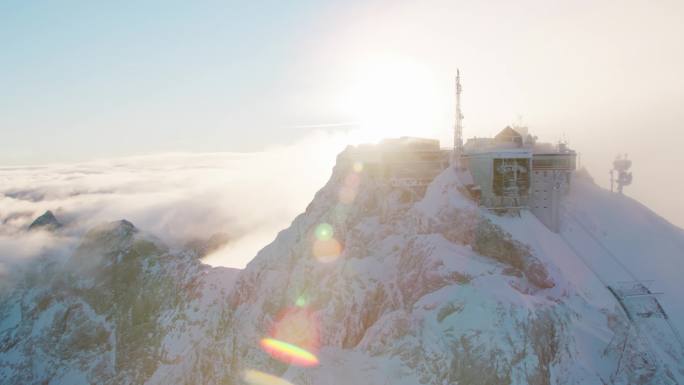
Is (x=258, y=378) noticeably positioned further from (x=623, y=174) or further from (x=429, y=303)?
(x=623, y=174)

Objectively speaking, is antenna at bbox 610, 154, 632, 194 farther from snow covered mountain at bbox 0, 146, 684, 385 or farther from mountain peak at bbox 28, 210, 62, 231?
mountain peak at bbox 28, 210, 62, 231

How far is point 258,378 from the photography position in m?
55.7

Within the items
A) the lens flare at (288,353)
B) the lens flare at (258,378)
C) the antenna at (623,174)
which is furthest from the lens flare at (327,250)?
the antenna at (623,174)

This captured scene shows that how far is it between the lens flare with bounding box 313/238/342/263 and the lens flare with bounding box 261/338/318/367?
12.9 m

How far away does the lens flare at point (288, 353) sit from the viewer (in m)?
51.5

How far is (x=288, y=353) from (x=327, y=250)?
1552 centimetres

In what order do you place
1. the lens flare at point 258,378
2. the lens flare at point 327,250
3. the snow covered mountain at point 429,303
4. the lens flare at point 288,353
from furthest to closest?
the lens flare at point 327,250
the lens flare at point 258,378
the lens flare at point 288,353
the snow covered mountain at point 429,303

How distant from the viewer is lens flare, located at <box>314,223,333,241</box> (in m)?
63.7

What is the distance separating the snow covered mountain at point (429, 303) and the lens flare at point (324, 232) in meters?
0.22

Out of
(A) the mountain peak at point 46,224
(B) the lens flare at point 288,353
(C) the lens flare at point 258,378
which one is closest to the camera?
(B) the lens flare at point 288,353

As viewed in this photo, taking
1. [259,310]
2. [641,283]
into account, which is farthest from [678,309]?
[259,310]

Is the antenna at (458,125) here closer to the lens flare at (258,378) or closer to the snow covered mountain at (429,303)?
the snow covered mountain at (429,303)

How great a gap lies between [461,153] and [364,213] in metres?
18.7

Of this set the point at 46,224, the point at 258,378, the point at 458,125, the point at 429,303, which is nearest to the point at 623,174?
the point at 458,125
